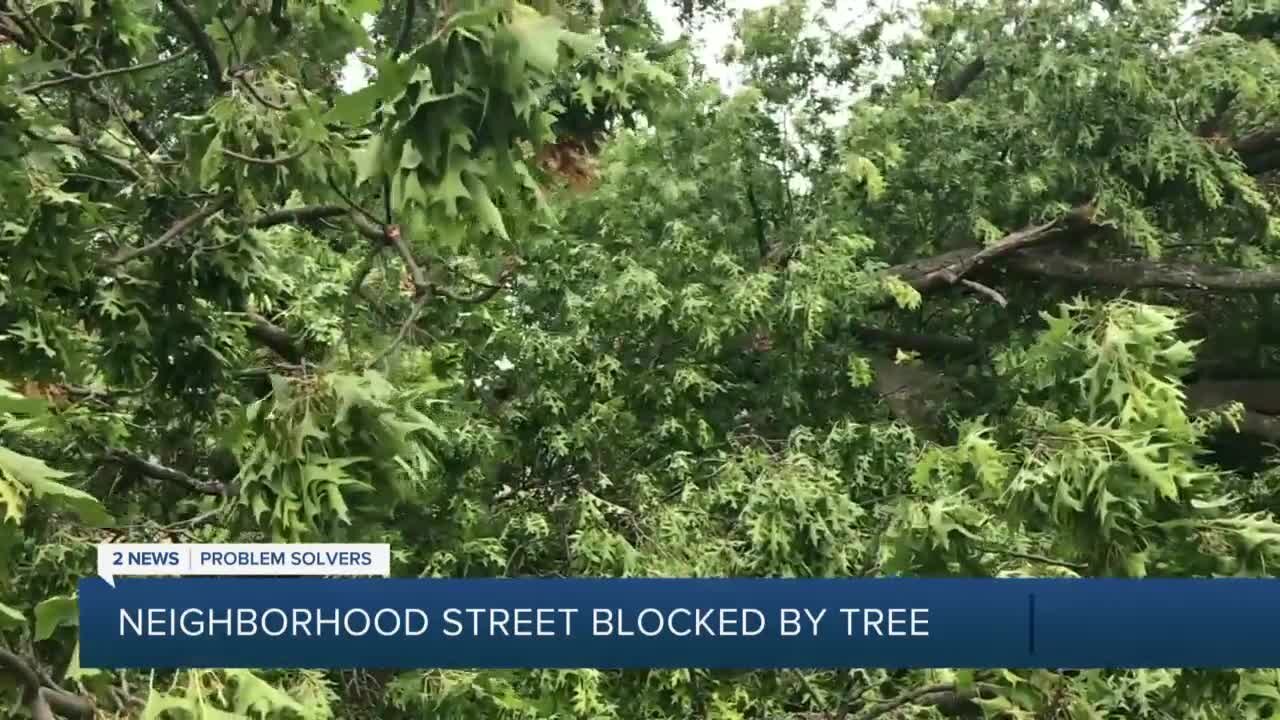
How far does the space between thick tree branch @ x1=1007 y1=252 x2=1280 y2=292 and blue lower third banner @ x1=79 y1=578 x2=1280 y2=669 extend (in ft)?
14.8

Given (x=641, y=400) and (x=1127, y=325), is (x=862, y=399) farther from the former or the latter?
(x=1127, y=325)

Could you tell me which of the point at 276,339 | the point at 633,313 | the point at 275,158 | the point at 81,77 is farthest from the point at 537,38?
the point at 633,313

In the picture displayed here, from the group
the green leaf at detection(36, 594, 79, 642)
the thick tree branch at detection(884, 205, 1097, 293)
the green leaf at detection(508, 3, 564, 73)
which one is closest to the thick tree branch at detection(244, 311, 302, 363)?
the green leaf at detection(36, 594, 79, 642)

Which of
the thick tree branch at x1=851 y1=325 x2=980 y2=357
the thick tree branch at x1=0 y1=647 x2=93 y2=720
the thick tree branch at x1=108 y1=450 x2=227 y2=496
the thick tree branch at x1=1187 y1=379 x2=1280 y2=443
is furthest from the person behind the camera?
the thick tree branch at x1=1187 y1=379 x2=1280 y2=443

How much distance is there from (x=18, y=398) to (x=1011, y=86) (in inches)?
205

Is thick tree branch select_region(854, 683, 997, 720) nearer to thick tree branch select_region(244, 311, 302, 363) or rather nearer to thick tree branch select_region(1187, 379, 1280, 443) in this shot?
thick tree branch select_region(244, 311, 302, 363)

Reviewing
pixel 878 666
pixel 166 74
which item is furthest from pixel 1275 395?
pixel 166 74

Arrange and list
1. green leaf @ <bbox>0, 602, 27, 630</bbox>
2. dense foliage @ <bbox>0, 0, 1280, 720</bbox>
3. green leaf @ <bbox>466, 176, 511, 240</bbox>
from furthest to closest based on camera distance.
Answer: dense foliage @ <bbox>0, 0, 1280, 720</bbox> → green leaf @ <bbox>466, 176, 511, 240</bbox> → green leaf @ <bbox>0, 602, 27, 630</bbox>

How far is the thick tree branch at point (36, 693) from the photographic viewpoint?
1.62 m

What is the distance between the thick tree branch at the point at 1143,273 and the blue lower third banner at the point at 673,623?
4.52 meters

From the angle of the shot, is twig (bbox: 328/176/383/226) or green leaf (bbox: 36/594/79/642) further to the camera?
twig (bbox: 328/176/383/226)

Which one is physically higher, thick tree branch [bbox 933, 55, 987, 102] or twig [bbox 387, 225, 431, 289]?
thick tree branch [bbox 933, 55, 987, 102]

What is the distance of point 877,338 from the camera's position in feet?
Answer: 21.3
